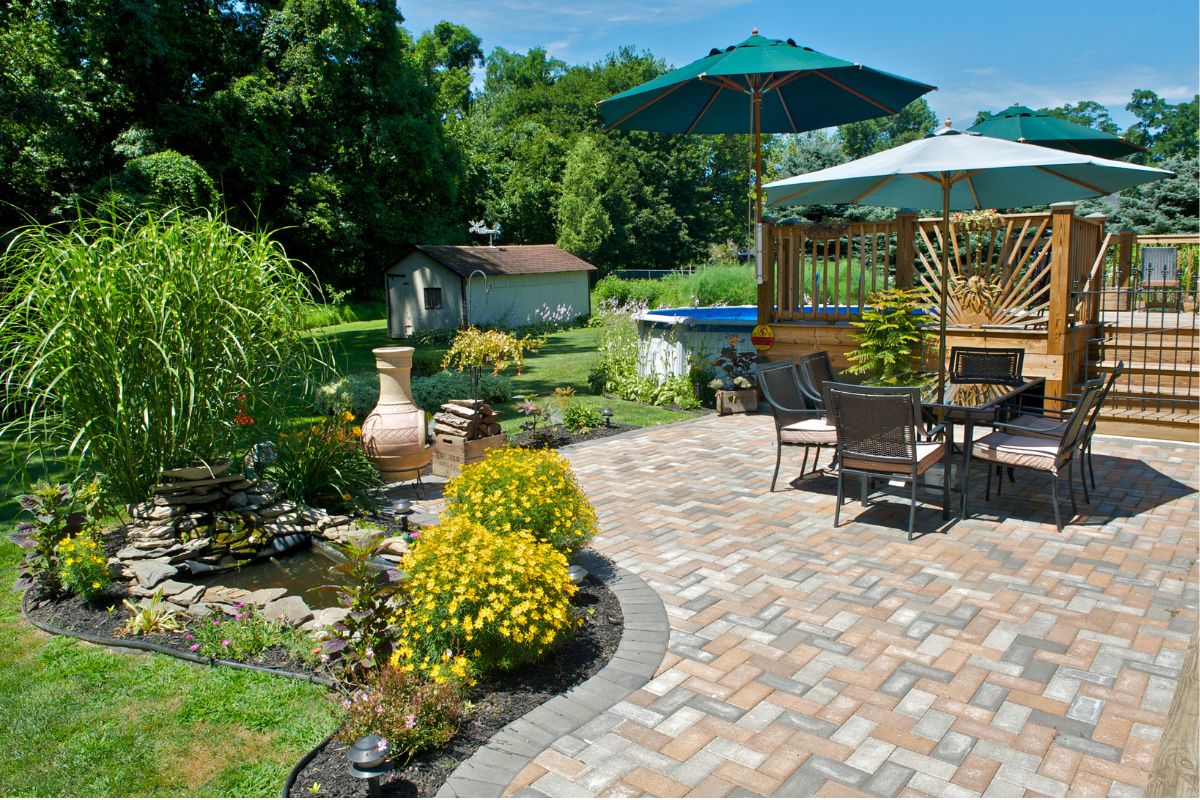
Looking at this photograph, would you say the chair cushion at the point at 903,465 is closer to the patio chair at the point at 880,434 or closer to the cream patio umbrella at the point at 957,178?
the patio chair at the point at 880,434

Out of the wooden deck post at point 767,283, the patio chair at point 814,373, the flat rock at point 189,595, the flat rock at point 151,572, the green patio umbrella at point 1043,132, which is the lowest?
the flat rock at point 189,595

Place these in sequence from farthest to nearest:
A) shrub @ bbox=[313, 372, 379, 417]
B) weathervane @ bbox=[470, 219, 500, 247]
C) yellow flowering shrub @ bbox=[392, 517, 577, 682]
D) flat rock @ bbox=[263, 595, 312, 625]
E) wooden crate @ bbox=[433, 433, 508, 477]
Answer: weathervane @ bbox=[470, 219, 500, 247]
shrub @ bbox=[313, 372, 379, 417]
wooden crate @ bbox=[433, 433, 508, 477]
flat rock @ bbox=[263, 595, 312, 625]
yellow flowering shrub @ bbox=[392, 517, 577, 682]

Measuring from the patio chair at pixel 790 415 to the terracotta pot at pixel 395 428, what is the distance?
9.07ft

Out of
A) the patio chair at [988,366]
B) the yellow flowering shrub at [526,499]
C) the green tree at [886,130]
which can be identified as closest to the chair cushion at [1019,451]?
the patio chair at [988,366]

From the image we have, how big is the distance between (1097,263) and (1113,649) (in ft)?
19.4

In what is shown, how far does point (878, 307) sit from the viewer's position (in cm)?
767

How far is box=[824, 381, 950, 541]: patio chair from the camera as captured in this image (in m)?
4.85

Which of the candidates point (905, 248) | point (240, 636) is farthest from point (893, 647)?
point (905, 248)

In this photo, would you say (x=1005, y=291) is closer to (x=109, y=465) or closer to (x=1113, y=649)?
(x=1113, y=649)

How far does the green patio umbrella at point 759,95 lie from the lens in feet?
24.7

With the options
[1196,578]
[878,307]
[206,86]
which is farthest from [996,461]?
[206,86]

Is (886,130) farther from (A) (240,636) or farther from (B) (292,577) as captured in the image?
(A) (240,636)

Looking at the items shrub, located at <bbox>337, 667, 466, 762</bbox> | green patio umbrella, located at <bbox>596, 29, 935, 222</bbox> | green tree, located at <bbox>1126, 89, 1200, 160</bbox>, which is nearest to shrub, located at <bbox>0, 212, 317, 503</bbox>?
shrub, located at <bbox>337, 667, 466, 762</bbox>

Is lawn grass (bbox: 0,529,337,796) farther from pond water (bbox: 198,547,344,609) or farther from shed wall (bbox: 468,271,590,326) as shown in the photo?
shed wall (bbox: 468,271,590,326)
